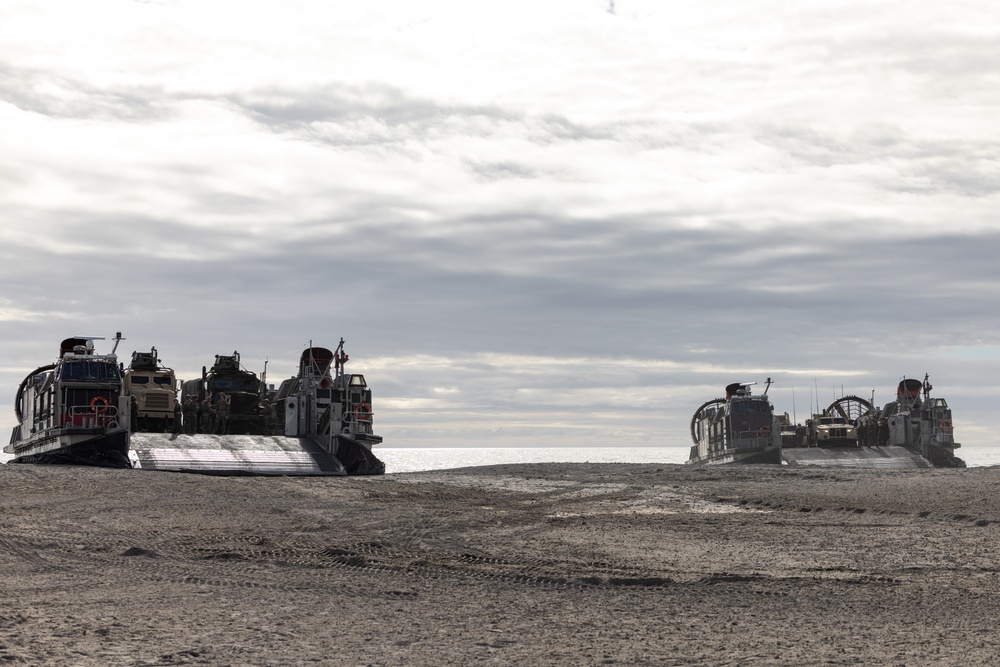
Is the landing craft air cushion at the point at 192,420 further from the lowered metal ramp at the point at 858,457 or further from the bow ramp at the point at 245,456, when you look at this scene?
the lowered metal ramp at the point at 858,457

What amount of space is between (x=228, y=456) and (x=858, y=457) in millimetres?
36270

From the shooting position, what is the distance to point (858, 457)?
6000 centimetres

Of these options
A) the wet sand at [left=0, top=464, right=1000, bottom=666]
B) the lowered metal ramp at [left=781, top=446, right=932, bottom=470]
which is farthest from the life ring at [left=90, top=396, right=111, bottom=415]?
the lowered metal ramp at [left=781, top=446, right=932, bottom=470]

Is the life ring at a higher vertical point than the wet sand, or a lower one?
higher

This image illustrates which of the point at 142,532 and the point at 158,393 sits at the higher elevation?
the point at 158,393

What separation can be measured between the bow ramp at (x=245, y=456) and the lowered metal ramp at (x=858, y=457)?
25838mm

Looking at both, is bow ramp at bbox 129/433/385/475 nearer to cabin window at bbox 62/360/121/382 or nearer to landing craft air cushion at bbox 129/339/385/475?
landing craft air cushion at bbox 129/339/385/475

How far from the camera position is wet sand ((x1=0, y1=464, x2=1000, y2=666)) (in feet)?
29.4

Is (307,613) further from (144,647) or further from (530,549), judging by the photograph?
(530,549)

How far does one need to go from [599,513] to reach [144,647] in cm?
1322

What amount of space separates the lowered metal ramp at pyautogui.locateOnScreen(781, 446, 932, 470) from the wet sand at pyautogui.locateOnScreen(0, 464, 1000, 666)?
34470mm

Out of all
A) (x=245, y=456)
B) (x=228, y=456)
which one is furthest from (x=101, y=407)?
(x=245, y=456)

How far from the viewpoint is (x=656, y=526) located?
61.0 ft

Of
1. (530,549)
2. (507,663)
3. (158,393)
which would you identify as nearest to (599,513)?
(530,549)
